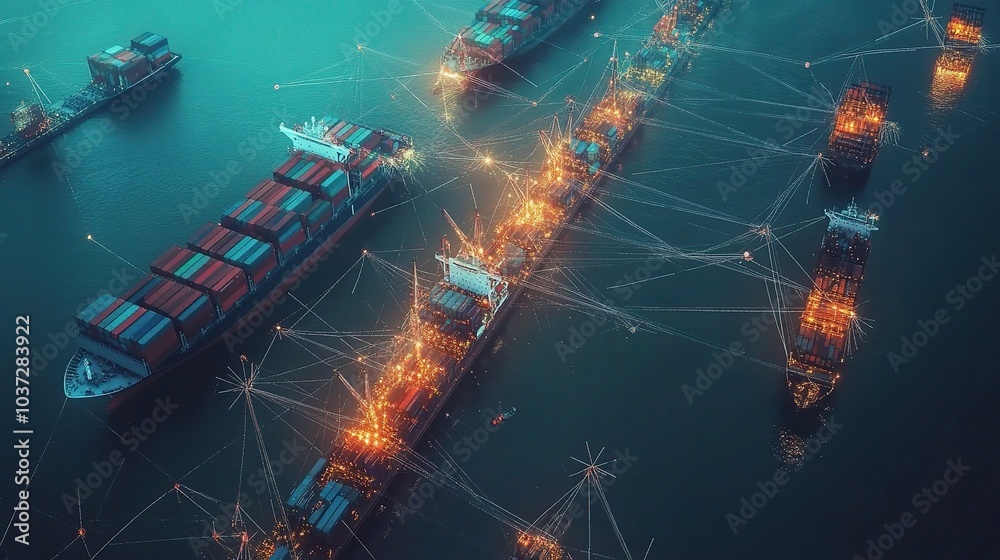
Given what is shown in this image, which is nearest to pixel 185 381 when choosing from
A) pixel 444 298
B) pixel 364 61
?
pixel 444 298

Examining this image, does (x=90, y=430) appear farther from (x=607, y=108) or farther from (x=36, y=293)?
(x=607, y=108)

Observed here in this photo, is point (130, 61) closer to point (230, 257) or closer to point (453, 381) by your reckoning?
point (230, 257)

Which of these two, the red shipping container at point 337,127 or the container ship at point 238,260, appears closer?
the container ship at point 238,260

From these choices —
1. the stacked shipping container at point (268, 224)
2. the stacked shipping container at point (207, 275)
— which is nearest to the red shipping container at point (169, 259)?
the stacked shipping container at point (207, 275)

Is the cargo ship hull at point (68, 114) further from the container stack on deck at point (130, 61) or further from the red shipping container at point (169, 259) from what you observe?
the red shipping container at point (169, 259)

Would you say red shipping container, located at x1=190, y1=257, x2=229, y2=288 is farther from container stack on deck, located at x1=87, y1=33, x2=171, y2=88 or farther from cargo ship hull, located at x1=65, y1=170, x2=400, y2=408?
container stack on deck, located at x1=87, y1=33, x2=171, y2=88

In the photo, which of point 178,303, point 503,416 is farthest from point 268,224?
point 503,416
